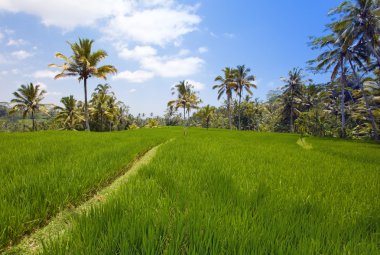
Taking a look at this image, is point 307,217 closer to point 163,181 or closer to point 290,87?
point 163,181

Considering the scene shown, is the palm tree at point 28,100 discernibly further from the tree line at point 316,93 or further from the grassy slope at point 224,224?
the grassy slope at point 224,224

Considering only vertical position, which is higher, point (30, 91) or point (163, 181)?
point (30, 91)

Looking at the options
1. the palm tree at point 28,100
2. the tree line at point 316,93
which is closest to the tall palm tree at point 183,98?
the tree line at point 316,93

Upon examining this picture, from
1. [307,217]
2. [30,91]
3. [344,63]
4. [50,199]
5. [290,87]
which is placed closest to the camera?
[307,217]

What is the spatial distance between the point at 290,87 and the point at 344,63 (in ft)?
60.3

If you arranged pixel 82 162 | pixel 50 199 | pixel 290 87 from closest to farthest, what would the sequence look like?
pixel 50 199 → pixel 82 162 → pixel 290 87

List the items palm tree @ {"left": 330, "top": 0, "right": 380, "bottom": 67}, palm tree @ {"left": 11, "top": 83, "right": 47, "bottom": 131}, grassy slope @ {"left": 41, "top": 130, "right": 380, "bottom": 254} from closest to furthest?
grassy slope @ {"left": 41, "top": 130, "right": 380, "bottom": 254}
palm tree @ {"left": 330, "top": 0, "right": 380, "bottom": 67}
palm tree @ {"left": 11, "top": 83, "right": 47, "bottom": 131}

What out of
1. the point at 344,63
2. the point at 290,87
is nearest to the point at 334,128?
the point at 344,63

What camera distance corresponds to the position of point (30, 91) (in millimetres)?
32531

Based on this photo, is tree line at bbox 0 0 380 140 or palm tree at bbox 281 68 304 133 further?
palm tree at bbox 281 68 304 133

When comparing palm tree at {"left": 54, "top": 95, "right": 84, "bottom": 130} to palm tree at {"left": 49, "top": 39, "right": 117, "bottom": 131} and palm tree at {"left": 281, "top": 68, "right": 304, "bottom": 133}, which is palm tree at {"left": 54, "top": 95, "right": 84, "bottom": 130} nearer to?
palm tree at {"left": 49, "top": 39, "right": 117, "bottom": 131}

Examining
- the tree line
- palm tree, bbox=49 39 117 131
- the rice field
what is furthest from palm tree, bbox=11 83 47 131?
the rice field

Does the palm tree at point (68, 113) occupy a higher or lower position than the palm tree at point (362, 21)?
lower

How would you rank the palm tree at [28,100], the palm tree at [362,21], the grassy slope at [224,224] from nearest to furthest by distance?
the grassy slope at [224,224] < the palm tree at [362,21] < the palm tree at [28,100]
